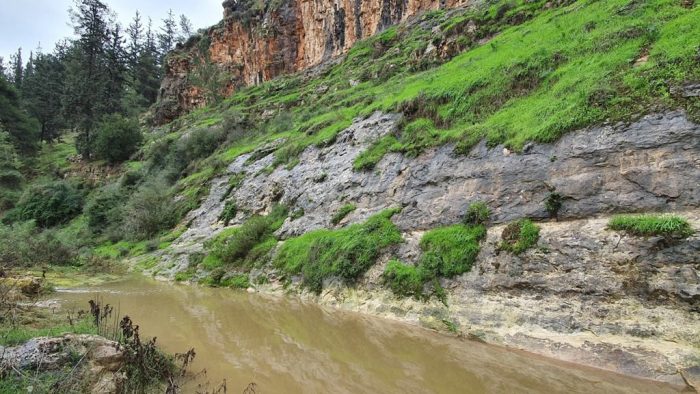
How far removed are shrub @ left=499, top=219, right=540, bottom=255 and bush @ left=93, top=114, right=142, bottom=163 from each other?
1934 inches

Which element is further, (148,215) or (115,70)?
(115,70)

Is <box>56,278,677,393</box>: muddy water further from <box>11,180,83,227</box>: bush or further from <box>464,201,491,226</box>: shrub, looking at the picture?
<box>11,180,83,227</box>: bush

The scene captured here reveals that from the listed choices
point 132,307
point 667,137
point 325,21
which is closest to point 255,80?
point 325,21

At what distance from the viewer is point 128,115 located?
6372 cm

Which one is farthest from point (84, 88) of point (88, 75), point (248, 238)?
point (248, 238)

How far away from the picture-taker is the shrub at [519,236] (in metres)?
9.39

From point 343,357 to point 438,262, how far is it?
4043mm

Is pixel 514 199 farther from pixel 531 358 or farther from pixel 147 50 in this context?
pixel 147 50

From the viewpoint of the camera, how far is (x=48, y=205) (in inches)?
1447

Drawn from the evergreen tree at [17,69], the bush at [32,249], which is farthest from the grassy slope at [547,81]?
the evergreen tree at [17,69]

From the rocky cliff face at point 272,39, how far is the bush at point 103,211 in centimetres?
3196

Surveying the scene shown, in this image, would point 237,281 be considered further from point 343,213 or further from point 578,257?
point 578,257

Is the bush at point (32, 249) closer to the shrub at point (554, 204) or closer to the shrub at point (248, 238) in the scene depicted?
the shrub at point (248, 238)

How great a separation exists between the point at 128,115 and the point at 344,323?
219 feet
